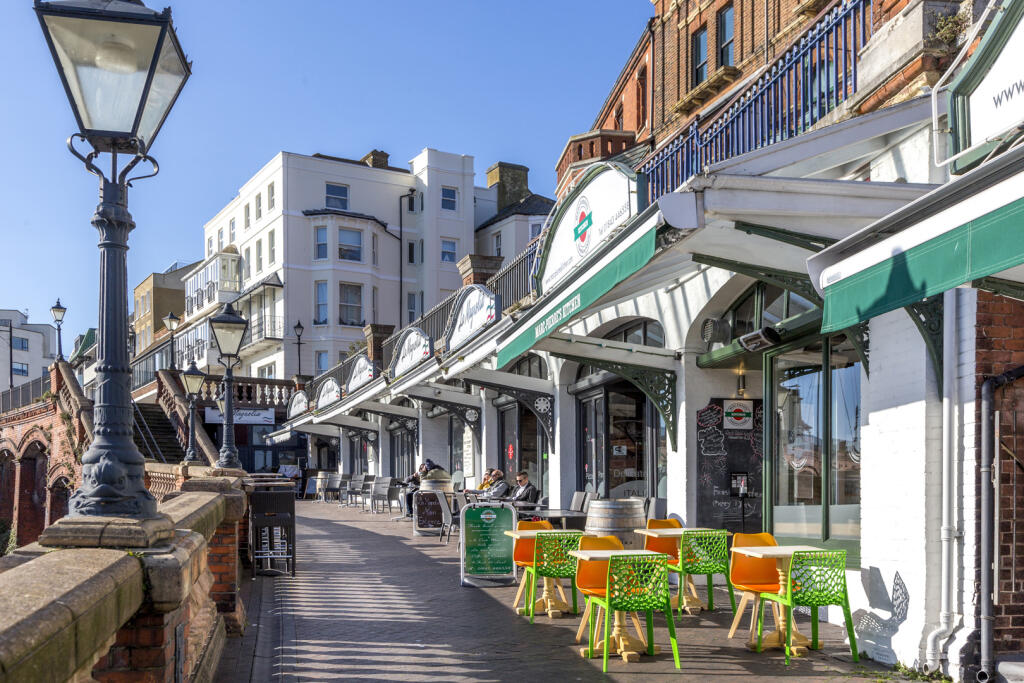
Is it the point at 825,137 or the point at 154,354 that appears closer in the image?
the point at 825,137

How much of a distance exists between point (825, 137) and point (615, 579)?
3518 mm

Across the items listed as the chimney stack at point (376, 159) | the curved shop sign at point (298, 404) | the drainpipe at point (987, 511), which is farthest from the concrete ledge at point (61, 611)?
the chimney stack at point (376, 159)

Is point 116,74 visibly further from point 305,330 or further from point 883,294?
point 305,330

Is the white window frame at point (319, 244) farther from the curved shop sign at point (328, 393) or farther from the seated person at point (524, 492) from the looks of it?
the seated person at point (524, 492)

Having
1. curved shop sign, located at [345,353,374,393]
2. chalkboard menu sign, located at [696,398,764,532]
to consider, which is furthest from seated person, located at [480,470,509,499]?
curved shop sign, located at [345,353,374,393]

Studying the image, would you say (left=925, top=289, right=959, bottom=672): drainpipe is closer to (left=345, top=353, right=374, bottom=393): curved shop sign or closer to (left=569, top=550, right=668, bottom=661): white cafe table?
(left=569, top=550, right=668, bottom=661): white cafe table

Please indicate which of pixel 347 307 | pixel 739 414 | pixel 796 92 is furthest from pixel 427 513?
pixel 347 307

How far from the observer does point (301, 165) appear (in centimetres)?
4722

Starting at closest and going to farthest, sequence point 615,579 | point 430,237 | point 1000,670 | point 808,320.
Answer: point 1000,670
point 615,579
point 808,320
point 430,237

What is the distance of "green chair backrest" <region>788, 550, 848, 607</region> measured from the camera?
693cm

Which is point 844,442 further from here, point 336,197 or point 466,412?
point 336,197

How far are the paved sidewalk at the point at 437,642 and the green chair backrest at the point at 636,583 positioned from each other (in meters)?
0.45

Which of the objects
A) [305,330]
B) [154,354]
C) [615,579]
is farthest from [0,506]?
[615,579]

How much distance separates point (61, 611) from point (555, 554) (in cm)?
658
